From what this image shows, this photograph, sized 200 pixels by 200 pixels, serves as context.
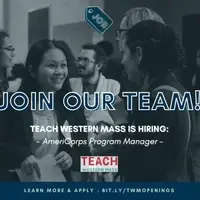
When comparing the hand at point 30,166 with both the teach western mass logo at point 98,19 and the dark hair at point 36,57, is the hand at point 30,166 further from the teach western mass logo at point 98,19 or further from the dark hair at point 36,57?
the teach western mass logo at point 98,19

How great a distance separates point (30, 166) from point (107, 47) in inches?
35.0

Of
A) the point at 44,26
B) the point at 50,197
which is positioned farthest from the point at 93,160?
the point at 44,26

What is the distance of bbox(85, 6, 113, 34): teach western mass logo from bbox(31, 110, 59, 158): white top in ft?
1.98

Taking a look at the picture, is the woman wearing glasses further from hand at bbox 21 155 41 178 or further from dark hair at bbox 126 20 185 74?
dark hair at bbox 126 20 185 74

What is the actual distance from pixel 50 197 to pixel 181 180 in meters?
0.83

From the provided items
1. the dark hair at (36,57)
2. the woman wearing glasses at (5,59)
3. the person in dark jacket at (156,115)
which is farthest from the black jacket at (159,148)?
the woman wearing glasses at (5,59)

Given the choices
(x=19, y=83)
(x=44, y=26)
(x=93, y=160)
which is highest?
(x=44, y=26)

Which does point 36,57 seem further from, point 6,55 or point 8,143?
point 8,143

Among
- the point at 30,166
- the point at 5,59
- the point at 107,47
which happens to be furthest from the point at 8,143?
the point at 107,47

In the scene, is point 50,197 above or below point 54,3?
below

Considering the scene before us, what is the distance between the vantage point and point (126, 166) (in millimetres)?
A: 3496

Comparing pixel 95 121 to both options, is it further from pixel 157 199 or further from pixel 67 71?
pixel 157 199

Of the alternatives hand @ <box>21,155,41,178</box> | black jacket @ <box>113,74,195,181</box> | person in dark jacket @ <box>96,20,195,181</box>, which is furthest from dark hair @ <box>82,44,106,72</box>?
hand @ <box>21,155,41,178</box>

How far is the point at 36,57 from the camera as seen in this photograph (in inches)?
138
